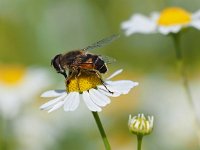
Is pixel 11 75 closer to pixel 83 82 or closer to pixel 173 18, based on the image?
pixel 173 18

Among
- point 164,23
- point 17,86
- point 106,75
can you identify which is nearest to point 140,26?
point 164,23

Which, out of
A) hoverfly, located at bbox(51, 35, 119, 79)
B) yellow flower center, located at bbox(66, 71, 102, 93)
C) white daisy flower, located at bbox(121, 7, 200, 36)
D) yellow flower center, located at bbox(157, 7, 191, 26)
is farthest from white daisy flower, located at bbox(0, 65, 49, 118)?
yellow flower center, located at bbox(66, 71, 102, 93)

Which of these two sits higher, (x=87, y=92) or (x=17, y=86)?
(x=17, y=86)

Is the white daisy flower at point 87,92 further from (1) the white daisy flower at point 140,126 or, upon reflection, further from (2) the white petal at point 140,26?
(2) the white petal at point 140,26

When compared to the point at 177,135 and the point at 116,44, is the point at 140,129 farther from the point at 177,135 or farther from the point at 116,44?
the point at 116,44

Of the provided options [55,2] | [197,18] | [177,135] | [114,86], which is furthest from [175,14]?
[55,2]

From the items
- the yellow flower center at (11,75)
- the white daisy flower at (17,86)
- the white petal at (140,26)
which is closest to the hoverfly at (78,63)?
the white petal at (140,26)
